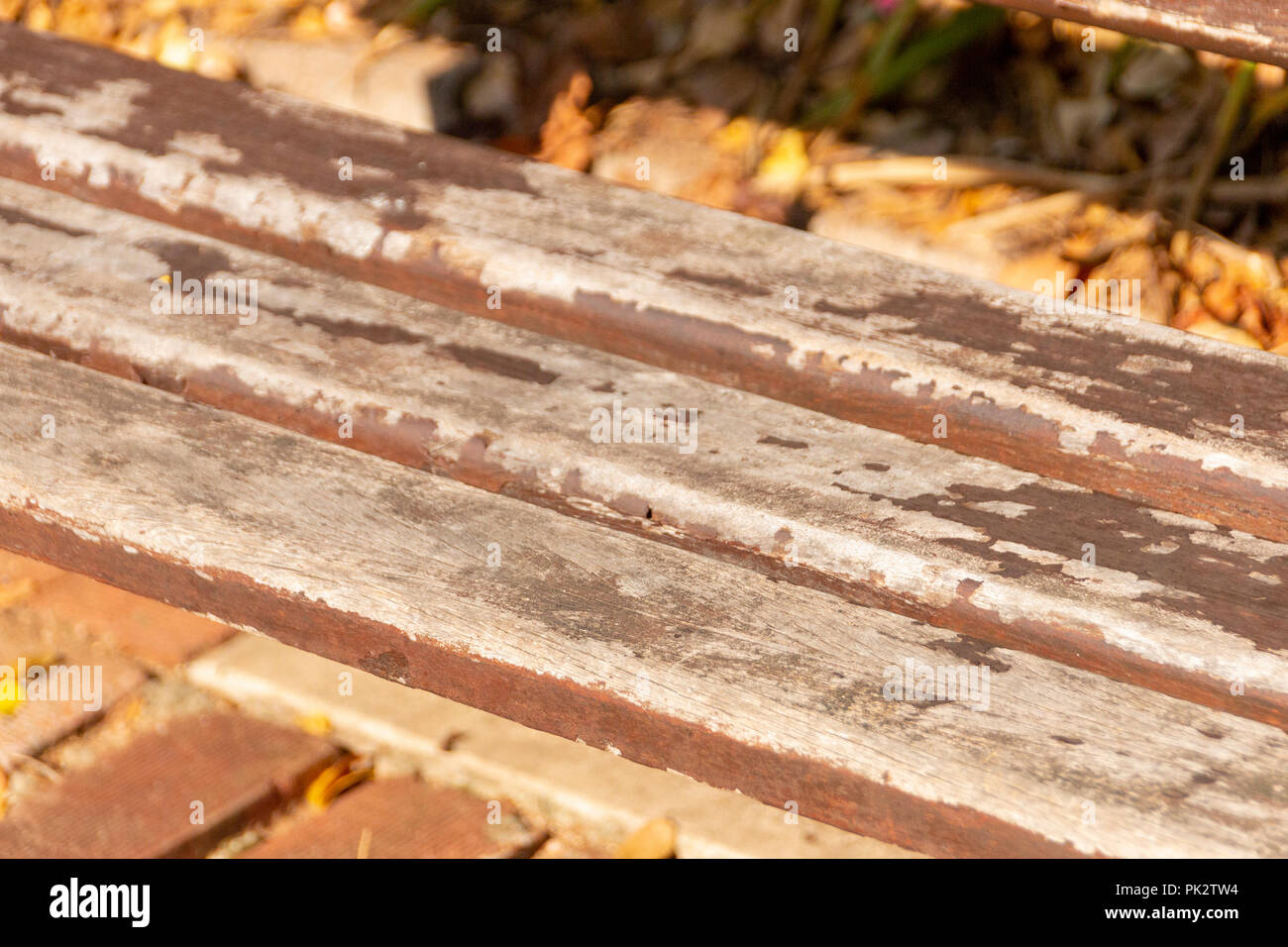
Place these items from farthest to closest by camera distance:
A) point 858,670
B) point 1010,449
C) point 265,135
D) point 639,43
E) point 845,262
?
point 639,43, point 265,135, point 845,262, point 1010,449, point 858,670

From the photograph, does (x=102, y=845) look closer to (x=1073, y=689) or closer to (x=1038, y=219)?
(x=1073, y=689)

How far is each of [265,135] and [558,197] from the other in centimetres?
34

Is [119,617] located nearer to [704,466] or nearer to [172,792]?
[172,792]

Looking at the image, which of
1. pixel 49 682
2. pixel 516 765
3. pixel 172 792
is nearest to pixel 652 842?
pixel 516 765

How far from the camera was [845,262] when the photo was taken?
1.31 metres

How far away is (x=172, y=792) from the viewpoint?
1.52 metres

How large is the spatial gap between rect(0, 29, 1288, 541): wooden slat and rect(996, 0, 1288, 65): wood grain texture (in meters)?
0.26

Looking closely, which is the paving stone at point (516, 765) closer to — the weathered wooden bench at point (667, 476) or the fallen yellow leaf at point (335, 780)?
the fallen yellow leaf at point (335, 780)

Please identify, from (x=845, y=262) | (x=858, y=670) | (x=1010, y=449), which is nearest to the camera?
(x=858, y=670)

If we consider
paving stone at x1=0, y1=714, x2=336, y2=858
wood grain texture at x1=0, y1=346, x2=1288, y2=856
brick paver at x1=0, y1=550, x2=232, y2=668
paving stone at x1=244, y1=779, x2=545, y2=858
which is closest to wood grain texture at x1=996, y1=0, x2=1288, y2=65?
wood grain texture at x1=0, y1=346, x2=1288, y2=856

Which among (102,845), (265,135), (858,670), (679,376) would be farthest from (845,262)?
(102,845)

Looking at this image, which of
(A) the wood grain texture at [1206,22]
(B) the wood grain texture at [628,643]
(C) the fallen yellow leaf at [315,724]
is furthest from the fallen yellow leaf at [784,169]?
(B) the wood grain texture at [628,643]

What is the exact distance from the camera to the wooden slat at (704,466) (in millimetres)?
950

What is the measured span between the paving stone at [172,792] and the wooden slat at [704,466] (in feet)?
1.89
